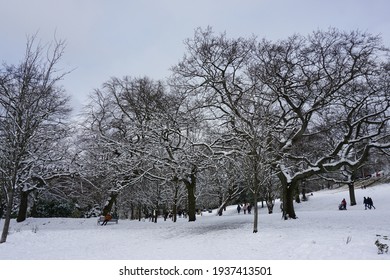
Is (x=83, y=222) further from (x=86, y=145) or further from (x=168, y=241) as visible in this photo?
(x=168, y=241)

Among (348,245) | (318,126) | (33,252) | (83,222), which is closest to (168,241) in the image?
(33,252)

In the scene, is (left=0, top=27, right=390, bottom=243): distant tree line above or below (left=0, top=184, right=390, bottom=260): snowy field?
above

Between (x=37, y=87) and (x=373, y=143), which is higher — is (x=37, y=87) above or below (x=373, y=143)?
above

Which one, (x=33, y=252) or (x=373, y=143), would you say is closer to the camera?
(x=33, y=252)

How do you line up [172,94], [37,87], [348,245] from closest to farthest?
[348,245] → [37,87] → [172,94]

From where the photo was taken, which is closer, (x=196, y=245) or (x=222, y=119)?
(x=196, y=245)

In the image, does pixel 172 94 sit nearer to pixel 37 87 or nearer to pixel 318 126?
pixel 37 87

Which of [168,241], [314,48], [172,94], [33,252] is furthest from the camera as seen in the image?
[172,94]

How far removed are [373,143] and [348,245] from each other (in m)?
9.63

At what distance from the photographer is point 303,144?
2386 cm

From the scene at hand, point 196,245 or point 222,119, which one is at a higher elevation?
point 222,119

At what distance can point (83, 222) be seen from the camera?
74.9 ft

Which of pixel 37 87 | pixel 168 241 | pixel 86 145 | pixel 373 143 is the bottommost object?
pixel 168 241

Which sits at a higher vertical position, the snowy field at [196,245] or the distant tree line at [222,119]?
the distant tree line at [222,119]
